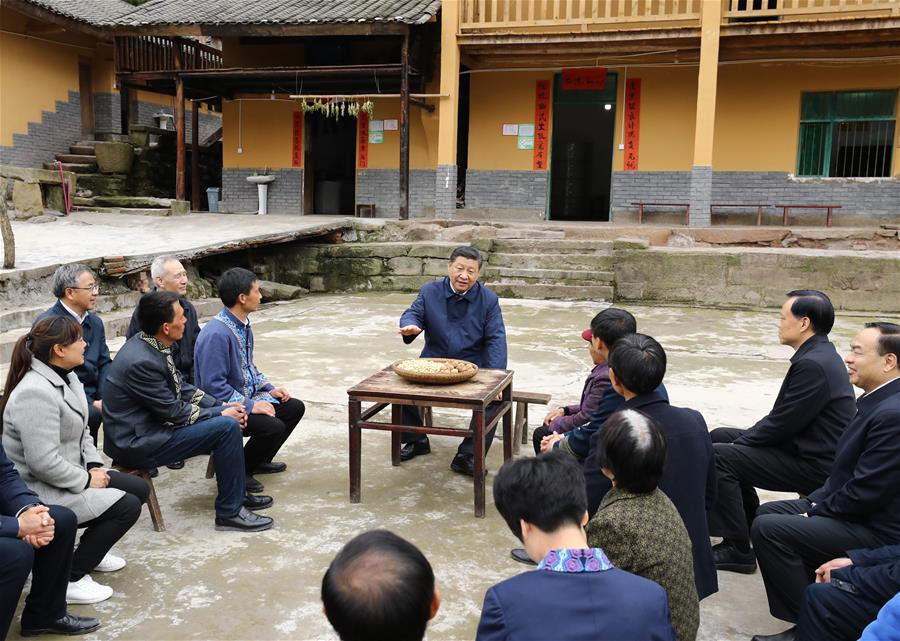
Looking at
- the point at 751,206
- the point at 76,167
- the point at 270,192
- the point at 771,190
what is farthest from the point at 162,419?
the point at 76,167

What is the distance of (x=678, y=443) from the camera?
2701 millimetres

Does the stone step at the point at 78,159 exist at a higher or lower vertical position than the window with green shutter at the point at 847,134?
lower

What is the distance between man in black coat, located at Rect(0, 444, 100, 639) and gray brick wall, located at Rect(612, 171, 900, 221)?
1297 cm

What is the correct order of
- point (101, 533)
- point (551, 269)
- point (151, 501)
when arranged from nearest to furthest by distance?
point (101, 533)
point (151, 501)
point (551, 269)

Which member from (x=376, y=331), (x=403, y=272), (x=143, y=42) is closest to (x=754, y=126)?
(x=403, y=272)

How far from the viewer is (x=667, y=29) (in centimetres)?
1259

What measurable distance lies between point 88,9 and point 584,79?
10958 mm

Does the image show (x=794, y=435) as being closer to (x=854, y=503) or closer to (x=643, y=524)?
(x=854, y=503)

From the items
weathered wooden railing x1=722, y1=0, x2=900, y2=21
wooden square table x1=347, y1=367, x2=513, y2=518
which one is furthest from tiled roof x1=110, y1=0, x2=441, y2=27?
wooden square table x1=347, y1=367, x2=513, y2=518

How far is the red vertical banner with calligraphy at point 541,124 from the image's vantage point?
1474 cm

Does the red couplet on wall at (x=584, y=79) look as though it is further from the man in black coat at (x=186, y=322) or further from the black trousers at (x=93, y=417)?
the black trousers at (x=93, y=417)

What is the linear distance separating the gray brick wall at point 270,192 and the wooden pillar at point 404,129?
3.38 metres

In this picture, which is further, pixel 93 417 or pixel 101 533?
pixel 93 417

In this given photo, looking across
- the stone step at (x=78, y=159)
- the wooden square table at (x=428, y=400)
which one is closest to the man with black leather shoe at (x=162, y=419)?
the wooden square table at (x=428, y=400)
